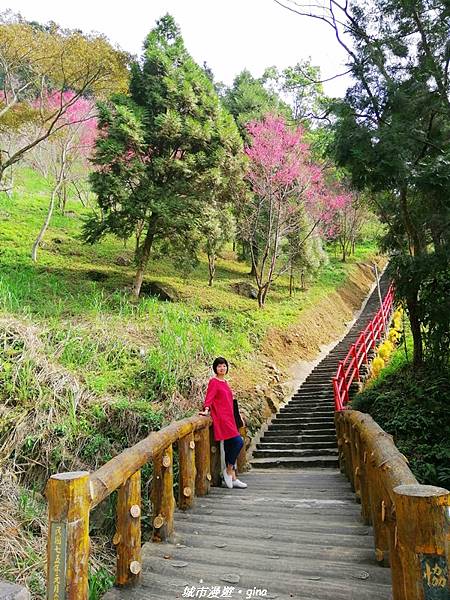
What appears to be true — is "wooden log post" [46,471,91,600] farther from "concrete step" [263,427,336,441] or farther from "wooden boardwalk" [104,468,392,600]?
"concrete step" [263,427,336,441]

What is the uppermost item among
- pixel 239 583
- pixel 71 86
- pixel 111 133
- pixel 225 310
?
pixel 71 86

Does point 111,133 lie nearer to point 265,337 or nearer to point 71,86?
point 71,86

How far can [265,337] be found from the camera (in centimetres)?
1361

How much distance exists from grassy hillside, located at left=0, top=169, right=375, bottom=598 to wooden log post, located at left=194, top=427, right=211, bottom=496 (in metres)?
1.38

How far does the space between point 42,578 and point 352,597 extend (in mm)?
2969

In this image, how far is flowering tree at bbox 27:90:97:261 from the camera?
16578 millimetres

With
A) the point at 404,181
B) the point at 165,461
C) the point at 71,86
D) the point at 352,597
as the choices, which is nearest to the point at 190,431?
the point at 165,461

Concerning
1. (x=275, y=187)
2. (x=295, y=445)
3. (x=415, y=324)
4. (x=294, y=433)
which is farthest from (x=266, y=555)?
(x=275, y=187)

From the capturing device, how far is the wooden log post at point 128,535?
287cm

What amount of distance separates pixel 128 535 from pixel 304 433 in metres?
7.66

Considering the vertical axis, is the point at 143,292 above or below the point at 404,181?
below

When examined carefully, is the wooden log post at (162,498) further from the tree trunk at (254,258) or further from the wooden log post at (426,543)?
the tree trunk at (254,258)

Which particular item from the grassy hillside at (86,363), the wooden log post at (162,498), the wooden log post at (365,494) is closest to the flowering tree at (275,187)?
the grassy hillside at (86,363)

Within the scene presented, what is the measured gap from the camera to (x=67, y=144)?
54.0 feet
